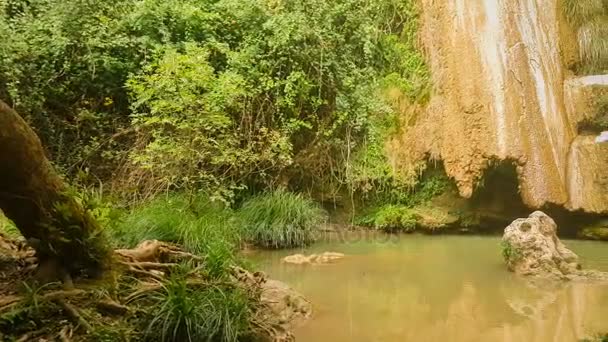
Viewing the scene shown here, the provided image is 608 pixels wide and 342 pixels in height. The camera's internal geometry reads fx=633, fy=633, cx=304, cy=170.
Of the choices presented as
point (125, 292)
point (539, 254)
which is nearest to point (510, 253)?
point (539, 254)

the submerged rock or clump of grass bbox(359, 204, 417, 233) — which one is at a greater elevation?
clump of grass bbox(359, 204, 417, 233)

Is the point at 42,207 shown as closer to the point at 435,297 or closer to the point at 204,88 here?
the point at 435,297

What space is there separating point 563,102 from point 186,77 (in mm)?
5894

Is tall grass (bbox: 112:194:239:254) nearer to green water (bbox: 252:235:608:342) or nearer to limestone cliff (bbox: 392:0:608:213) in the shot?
green water (bbox: 252:235:608:342)

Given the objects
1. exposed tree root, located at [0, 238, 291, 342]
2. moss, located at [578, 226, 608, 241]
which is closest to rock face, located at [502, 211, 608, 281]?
moss, located at [578, 226, 608, 241]

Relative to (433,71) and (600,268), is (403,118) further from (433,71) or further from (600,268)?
(600,268)

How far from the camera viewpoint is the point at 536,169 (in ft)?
31.0

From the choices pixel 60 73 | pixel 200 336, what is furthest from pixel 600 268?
pixel 60 73

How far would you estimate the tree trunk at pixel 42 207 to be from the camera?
3.46 m

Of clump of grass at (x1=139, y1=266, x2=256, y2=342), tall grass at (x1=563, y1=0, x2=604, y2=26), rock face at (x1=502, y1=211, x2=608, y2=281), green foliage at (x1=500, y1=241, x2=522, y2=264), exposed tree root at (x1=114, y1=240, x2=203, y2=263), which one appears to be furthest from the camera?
tall grass at (x1=563, y1=0, x2=604, y2=26)

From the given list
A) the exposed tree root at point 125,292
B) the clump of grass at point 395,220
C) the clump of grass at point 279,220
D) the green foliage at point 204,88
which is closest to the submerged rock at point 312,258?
the clump of grass at point 279,220

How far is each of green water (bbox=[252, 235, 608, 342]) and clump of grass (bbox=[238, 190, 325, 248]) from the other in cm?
26

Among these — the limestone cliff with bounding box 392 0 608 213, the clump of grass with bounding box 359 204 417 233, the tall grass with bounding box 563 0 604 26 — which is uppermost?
the tall grass with bounding box 563 0 604 26

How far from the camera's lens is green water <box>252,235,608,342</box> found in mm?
5082
